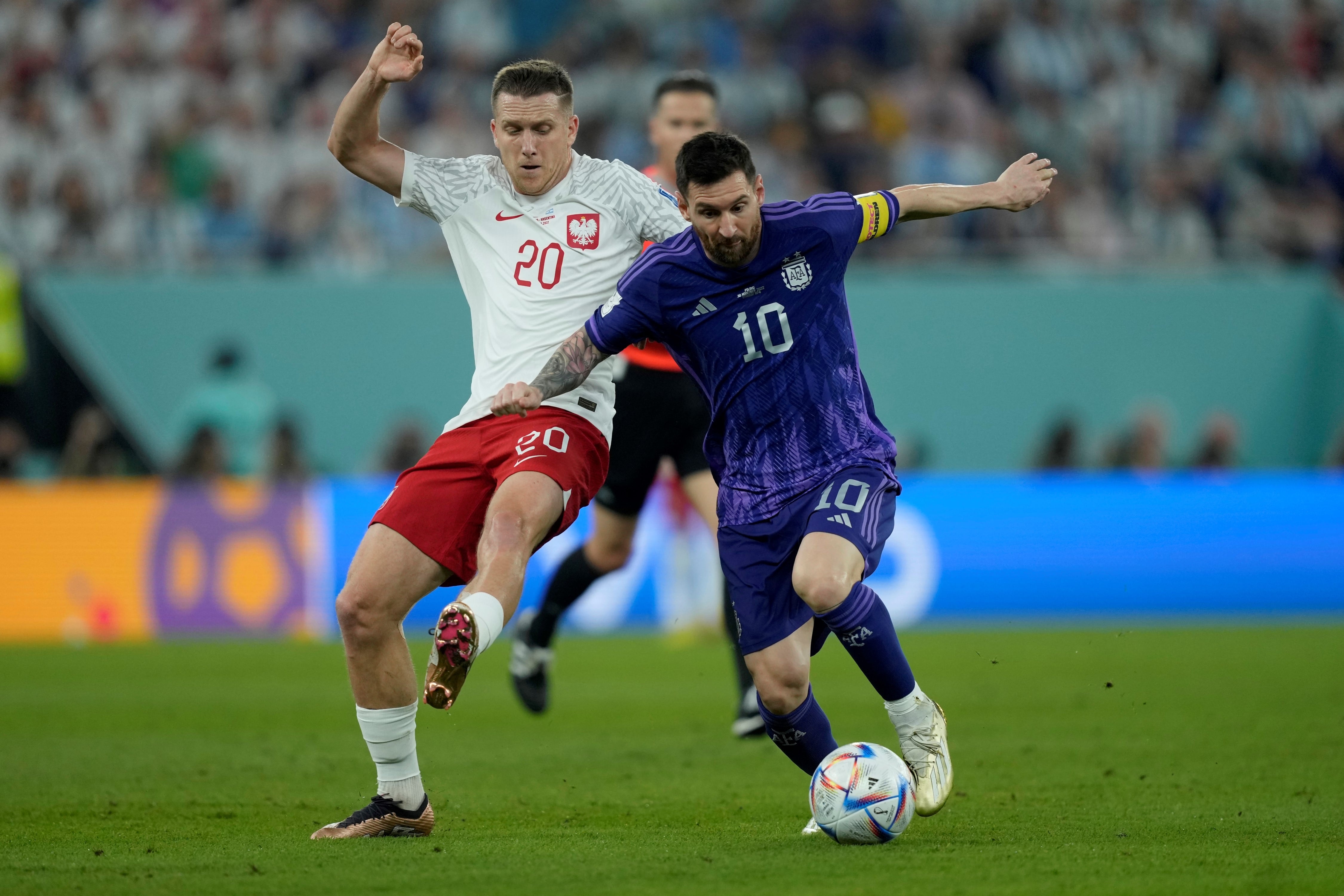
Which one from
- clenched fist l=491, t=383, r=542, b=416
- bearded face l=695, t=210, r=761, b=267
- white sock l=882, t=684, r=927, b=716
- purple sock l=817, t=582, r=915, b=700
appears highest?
bearded face l=695, t=210, r=761, b=267

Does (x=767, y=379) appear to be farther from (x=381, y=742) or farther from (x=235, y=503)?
(x=235, y=503)

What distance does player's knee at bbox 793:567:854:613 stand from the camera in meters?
5.26

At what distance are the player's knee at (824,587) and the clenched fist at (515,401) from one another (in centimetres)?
103

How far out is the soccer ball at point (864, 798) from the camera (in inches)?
207

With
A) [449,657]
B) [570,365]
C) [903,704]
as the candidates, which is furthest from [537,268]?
[903,704]

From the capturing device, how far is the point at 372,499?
14312 millimetres

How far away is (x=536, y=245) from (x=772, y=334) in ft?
3.20

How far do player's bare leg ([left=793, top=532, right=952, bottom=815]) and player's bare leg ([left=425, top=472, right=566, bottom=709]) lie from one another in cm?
87

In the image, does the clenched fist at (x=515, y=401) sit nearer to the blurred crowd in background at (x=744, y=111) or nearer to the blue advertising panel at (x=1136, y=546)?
the blue advertising panel at (x=1136, y=546)

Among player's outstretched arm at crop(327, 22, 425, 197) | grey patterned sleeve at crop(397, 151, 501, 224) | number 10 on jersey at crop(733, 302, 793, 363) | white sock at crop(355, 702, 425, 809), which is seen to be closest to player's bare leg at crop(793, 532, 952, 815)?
number 10 on jersey at crop(733, 302, 793, 363)

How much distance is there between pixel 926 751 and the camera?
18.0 feet

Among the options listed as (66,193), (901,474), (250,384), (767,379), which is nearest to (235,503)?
(250,384)

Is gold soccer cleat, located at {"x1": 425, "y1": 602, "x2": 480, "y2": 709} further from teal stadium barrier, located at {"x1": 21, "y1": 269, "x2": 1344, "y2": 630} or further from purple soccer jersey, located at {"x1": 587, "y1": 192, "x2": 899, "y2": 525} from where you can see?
teal stadium barrier, located at {"x1": 21, "y1": 269, "x2": 1344, "y2": 630}

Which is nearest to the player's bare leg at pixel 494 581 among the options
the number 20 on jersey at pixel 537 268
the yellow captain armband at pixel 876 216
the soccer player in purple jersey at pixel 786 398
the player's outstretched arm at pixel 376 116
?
the soccer player in purple jersey at pixel 786 398
